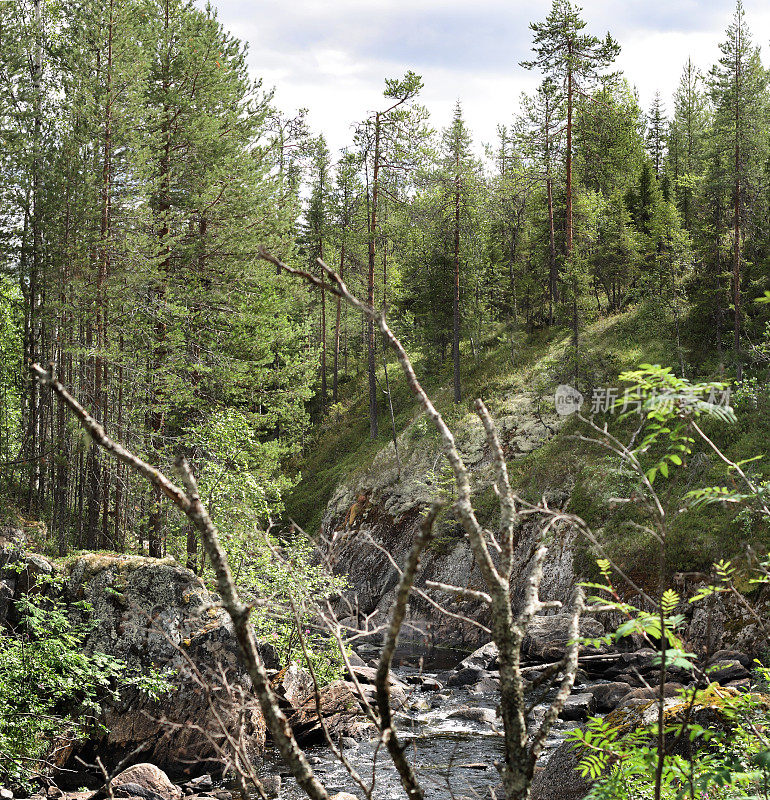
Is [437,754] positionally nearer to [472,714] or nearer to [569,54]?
[472,714]

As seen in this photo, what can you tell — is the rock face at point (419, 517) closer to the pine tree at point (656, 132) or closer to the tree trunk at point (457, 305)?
the tree trunk at point (457, 305)

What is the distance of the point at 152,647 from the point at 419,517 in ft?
48.4

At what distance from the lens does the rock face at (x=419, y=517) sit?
21.9 metres

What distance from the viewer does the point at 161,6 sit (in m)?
18.7

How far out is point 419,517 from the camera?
25609mm

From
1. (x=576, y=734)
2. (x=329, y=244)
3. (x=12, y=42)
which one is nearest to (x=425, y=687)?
(x=576, y=734)

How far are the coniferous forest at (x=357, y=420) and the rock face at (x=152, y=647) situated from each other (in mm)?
70

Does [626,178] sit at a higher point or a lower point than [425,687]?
higher

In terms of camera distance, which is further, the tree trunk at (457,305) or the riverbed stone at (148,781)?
the tree trunk at (457,305)

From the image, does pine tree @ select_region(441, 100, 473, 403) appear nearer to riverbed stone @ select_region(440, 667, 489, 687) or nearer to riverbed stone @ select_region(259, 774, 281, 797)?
riverbed stone @ select_region(440, 667, 489, 687)

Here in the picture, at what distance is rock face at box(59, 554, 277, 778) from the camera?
11.3 metres

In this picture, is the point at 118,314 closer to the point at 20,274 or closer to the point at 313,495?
the point at 20,274

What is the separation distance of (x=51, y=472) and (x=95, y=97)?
11.2 meters

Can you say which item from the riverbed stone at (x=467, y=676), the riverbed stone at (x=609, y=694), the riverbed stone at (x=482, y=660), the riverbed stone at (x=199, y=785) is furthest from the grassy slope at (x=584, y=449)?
the riverbed stone at (x=199, y=785)
